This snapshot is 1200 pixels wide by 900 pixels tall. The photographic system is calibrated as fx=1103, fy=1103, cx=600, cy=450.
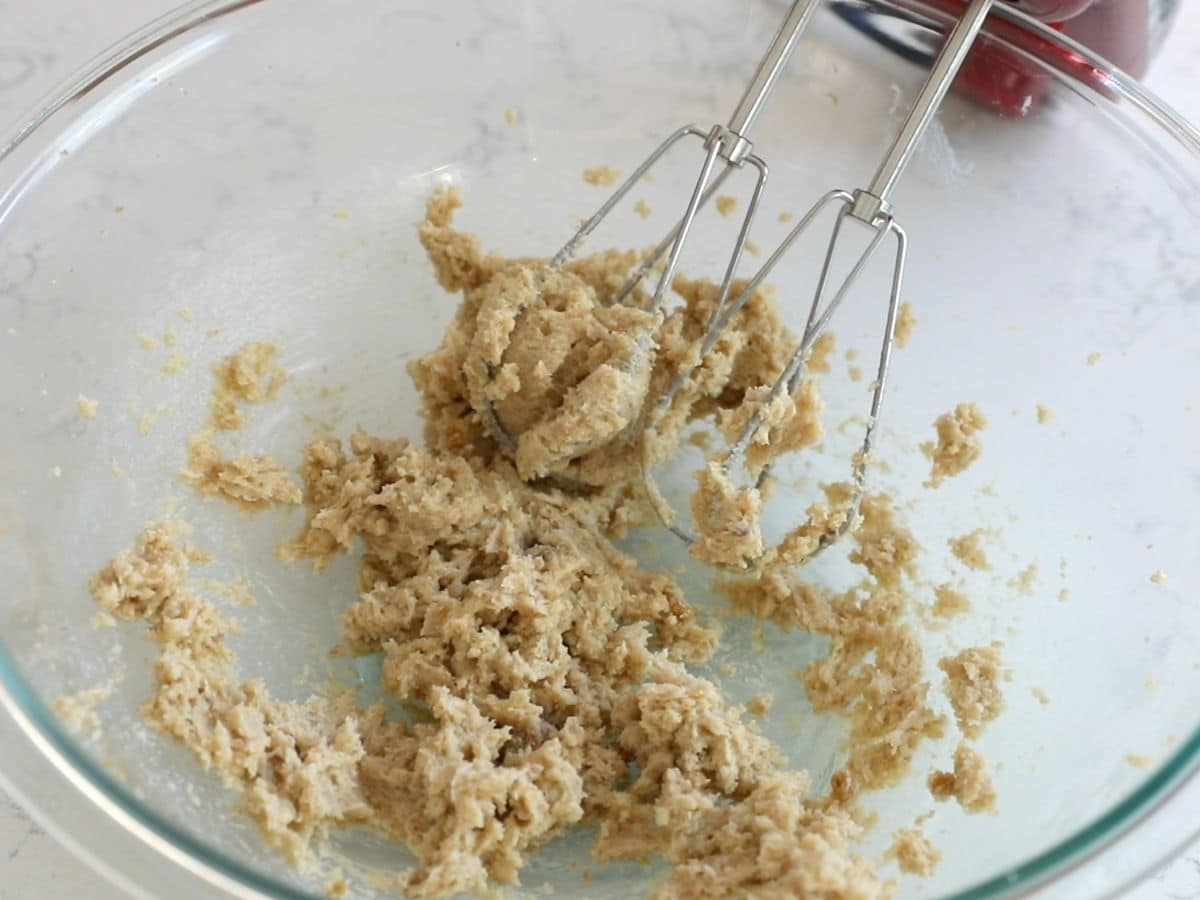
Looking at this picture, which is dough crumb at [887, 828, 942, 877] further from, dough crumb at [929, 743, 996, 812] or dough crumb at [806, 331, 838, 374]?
dough crumb at [806, 331, 838, 374]

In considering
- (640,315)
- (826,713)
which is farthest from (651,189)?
(826,713)

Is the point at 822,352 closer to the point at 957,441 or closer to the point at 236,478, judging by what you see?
the point at 957,441

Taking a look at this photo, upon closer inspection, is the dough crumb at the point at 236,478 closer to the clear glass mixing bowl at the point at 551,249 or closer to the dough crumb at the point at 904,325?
the clear glass mixing bowl at the point at 551,249

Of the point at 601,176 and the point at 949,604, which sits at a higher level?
the point at 601,176

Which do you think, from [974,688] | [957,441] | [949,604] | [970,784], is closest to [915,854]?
[970,784]

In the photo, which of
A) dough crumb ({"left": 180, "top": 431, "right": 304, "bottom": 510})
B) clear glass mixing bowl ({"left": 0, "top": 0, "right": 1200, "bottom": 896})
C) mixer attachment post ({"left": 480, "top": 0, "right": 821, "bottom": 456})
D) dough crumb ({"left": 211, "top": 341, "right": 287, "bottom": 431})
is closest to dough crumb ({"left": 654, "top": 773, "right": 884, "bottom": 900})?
clear glass mixing bowl ({"left": 0, "top": 0, "right": 1200, "bottom": 896})
